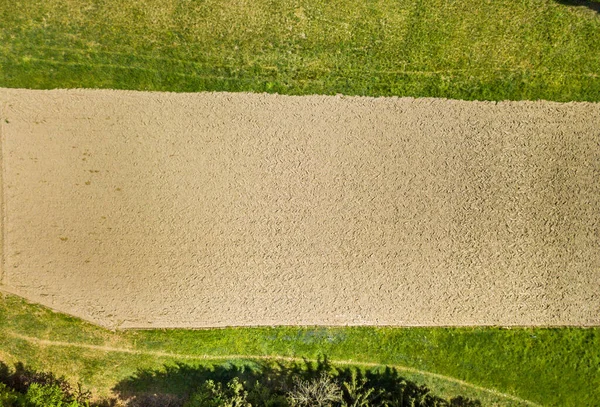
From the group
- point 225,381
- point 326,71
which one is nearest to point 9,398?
point 225,381

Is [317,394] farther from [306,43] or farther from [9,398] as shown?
[306,43]

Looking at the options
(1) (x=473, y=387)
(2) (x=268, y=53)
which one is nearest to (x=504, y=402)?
(1) (x=473, y=387)

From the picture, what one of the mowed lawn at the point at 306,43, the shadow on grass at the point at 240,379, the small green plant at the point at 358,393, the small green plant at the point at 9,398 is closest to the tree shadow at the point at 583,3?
the mowed lawn at the point at 306,43

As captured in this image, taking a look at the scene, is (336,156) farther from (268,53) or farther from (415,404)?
(415,404)

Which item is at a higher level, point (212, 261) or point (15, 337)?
point (212, 261)

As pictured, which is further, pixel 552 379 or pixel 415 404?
pixel 552 379

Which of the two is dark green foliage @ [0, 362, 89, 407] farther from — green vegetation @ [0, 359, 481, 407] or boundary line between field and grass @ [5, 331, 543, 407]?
boundary line between field and grass @ [5, 331, 543, 407]
